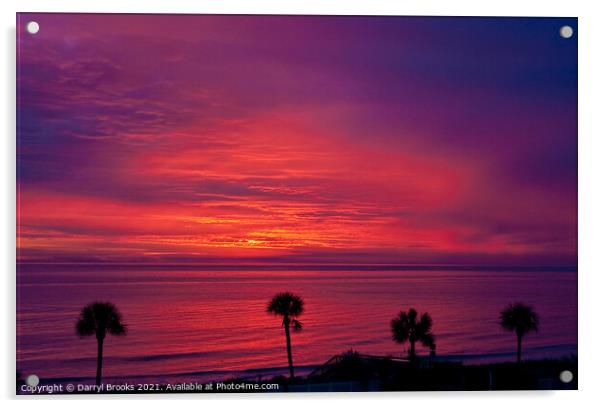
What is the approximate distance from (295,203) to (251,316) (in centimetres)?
47

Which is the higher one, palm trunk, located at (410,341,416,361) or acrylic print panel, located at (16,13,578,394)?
acrylic print panel, located at (16,13,578,394)

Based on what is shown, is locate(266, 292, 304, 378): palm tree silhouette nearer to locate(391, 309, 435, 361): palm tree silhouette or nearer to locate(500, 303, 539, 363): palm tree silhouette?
locate(391, 309, 435, 361): palm tree silhouette

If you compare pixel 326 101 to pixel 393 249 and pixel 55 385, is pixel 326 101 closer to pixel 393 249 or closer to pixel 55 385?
pixel 393 249

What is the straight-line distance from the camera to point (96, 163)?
3127 mm

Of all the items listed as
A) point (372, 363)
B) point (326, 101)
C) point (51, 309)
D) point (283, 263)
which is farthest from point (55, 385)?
point (326, 101)

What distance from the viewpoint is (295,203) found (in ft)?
10.5

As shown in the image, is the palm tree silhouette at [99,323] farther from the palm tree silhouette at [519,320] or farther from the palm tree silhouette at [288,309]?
the palm tree silhouette at [519,320]

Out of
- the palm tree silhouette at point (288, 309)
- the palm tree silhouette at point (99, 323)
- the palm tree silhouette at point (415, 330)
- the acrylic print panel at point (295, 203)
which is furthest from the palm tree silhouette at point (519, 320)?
the palm tree silhouette at point (99, 323)

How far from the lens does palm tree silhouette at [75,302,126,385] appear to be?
3072 mm

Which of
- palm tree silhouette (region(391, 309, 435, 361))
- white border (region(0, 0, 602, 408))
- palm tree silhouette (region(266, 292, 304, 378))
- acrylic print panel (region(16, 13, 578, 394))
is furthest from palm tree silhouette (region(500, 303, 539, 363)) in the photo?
palm tree silhouette (region(266, 292, 304, 378))

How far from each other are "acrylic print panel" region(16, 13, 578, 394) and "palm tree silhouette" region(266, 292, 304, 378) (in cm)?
1
